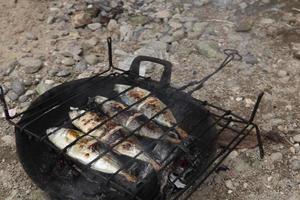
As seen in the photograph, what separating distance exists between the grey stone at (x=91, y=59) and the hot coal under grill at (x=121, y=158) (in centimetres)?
104

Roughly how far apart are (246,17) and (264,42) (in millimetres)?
528

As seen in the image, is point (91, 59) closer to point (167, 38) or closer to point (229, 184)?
point (167, 38)

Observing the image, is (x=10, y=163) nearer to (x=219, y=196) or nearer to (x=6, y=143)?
(x=6, y=143)

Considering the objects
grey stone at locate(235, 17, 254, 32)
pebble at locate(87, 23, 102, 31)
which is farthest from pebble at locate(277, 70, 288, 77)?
pebble at locate(87, 23, 102, 31)

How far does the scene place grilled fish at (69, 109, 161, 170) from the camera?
2.38m

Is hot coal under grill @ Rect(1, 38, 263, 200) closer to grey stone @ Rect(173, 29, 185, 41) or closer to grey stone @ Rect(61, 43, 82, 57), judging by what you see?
grey stone @ Rect(61, 43, 82, 57)

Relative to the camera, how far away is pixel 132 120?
8.64ft

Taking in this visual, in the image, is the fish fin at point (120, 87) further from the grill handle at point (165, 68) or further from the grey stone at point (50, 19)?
the grey stone at point (50, 19)

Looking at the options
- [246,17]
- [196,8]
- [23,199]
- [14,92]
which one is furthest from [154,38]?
[23,199]

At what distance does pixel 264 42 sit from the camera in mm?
4406

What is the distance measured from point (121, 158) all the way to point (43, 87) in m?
1.66

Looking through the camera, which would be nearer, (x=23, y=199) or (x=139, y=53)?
(x=23, y=199)

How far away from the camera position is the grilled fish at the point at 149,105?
2.69m

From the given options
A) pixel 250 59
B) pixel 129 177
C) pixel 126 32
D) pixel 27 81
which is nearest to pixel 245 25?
pixel 250 59
